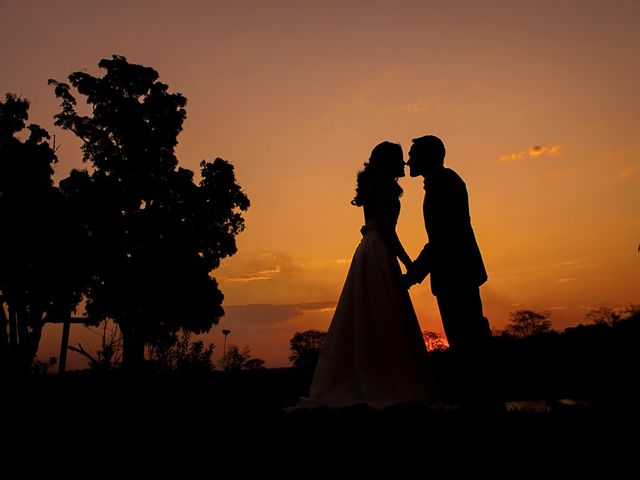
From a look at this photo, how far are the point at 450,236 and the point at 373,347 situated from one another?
5.59 feet

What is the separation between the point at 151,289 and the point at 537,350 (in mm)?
18553

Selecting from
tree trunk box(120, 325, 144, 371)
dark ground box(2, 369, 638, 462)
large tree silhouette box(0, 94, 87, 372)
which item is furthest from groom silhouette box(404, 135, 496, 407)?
large tree silhouette box(0, 94, 87, 372)

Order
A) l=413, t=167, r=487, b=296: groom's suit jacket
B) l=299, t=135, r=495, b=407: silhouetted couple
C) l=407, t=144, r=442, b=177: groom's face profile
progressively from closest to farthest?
l=299, t=135, r=495, b=407: silhouetted couple → l=413, t=167, r=487, b=296: groom's suit jacket → l=407, t=144, r=442, b=177: groom's face profile

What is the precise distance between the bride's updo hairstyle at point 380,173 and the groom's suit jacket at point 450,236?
2.53 ft

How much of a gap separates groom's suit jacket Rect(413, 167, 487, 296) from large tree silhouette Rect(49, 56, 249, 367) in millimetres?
19598

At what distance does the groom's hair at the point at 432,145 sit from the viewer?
6.14 metres

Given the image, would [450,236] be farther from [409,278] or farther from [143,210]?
[143,210]

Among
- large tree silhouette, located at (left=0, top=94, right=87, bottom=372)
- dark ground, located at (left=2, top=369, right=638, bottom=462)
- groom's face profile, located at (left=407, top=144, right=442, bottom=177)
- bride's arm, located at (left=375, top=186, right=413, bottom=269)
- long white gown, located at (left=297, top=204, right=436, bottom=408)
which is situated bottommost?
dark ground, located at (left=2, top=369, right=638, bottom=462)

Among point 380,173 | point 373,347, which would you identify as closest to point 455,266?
point 373,347

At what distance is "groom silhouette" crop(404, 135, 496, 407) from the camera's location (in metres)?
5.38

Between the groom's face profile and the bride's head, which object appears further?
the bride's head

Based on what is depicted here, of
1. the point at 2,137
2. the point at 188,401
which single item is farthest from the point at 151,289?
the point at 188,401

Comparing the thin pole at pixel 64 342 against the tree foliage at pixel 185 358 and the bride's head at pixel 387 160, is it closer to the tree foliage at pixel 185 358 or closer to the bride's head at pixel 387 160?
the tree foliage at pixel 185 358

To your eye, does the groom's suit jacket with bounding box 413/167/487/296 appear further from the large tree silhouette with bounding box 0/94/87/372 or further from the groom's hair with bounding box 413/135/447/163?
the large tree silhouette with bounding box 0/94/87/372
